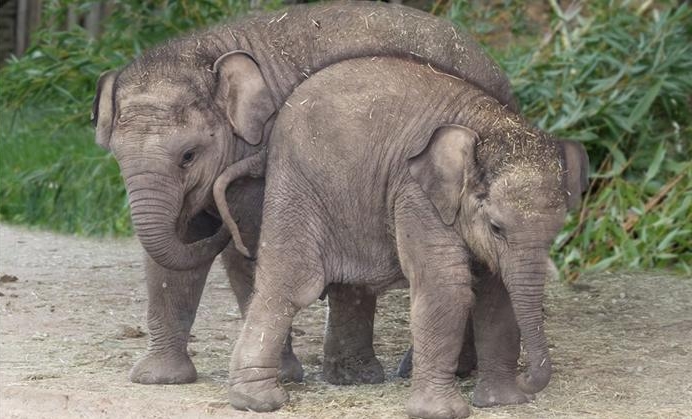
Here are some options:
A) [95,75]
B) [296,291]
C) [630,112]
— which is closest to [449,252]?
[296,291]

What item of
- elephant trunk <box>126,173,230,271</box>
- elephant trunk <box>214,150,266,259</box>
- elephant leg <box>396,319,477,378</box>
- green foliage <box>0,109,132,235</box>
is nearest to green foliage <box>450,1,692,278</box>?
elephant leg <box>396,319,477,378</box>

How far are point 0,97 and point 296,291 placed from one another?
6856 millimetres

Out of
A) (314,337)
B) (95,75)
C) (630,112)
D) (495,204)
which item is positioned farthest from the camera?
(95,75)

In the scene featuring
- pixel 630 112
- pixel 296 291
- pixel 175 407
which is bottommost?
pixel 175 407

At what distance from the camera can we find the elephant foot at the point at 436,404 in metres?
6.52

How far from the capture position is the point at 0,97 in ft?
42.9

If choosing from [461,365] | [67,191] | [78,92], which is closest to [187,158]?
[461,365]

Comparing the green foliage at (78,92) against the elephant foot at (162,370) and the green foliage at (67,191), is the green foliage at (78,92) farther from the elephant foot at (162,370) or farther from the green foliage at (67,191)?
the elephant foot at (162,370)

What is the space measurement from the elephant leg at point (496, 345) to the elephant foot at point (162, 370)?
135cm

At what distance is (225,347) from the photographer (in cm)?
822

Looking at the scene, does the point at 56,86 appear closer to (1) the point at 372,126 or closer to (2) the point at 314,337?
(2) the point at 314,337

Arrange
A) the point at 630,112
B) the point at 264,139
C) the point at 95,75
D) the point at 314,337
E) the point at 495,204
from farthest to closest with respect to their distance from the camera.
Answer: the point at 95,75 → the point at 630,112 → the point at 314,337 → the point at 264,139 → the point at 495,204

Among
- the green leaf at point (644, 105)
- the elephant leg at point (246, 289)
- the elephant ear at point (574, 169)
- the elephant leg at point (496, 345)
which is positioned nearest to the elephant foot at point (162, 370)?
the elephant leg at point (246, 289)

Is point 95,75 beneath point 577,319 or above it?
above
